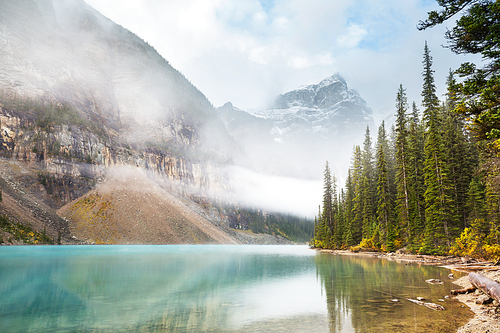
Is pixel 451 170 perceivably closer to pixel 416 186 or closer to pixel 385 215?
pixel 416 186

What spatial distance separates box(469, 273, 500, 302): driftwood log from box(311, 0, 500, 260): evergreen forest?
542cm

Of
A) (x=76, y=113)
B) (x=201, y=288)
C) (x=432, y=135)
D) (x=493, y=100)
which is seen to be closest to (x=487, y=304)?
(x=493, y=100)

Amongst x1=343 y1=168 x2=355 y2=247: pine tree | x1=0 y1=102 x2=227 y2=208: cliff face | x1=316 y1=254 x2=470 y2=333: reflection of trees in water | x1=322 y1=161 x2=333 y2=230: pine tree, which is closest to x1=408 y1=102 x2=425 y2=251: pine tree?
x1=343 y1=168 x2=355 y2=247: pine tree

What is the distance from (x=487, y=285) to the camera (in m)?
11.7

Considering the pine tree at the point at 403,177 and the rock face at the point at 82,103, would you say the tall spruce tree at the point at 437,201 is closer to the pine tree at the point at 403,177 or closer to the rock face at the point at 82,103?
the pine tree at the point at 403,177

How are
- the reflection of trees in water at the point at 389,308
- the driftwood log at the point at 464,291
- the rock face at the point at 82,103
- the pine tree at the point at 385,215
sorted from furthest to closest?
the rock face at the point at 82,103 → the pine tree at the point at 385,215 → the driftwood log at the point at 464,291 → the reflection of trees in water at the point at 389,308

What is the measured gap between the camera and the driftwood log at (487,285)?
1072cm

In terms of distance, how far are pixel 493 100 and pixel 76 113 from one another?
143531 millimetres

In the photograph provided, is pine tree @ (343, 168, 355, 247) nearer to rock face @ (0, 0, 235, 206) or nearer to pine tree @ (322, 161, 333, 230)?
pine tree @ (322, 161, 333, 230)

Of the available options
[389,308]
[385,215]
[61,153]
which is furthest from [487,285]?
[61,153]

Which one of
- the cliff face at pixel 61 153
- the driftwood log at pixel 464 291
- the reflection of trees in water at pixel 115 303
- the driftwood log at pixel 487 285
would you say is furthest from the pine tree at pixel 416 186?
the cliff face at pixel 61 153

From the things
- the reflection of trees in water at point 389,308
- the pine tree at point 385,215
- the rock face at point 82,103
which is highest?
the rock face at point 82,103

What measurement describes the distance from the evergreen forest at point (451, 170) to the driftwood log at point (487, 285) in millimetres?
5419

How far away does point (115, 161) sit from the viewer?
407ft
